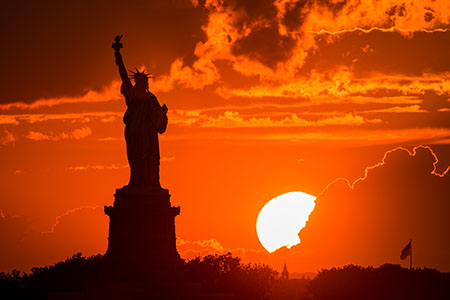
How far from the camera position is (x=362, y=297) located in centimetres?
12181

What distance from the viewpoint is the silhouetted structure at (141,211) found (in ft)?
241

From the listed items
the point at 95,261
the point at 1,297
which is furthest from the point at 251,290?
the point at 1,297

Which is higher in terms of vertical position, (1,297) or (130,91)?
(130,91)

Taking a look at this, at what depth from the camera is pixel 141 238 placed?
243 feet

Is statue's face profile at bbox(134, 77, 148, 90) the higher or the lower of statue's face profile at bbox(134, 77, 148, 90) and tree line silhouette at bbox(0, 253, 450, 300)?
the higher

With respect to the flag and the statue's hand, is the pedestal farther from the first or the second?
the flag

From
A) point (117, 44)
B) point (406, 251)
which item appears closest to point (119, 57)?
point (117, 44)

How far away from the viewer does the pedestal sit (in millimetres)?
73375

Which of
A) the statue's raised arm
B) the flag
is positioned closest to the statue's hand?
the statue's raised arm

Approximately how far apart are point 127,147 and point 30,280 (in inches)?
926

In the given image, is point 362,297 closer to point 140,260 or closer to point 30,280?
point 30,280

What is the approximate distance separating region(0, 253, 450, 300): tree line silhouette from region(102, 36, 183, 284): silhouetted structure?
414cm

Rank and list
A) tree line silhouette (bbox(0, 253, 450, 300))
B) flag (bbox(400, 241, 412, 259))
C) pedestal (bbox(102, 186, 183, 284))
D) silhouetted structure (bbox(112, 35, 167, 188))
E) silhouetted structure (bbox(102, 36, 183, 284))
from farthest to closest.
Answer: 1. flag (bbox(400, 241, 412, 259))
2. tree line silhouette (bbox(0, 253, 450, 300))
3. silhouetted structure (bbox(112, 35, 167, 188))
4. silhouetted structure (bbox(102, 36, 183, 284))
5. pedestal (bbox(102, 186, 183, 284))

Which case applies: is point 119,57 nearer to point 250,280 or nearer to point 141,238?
point 141,238
